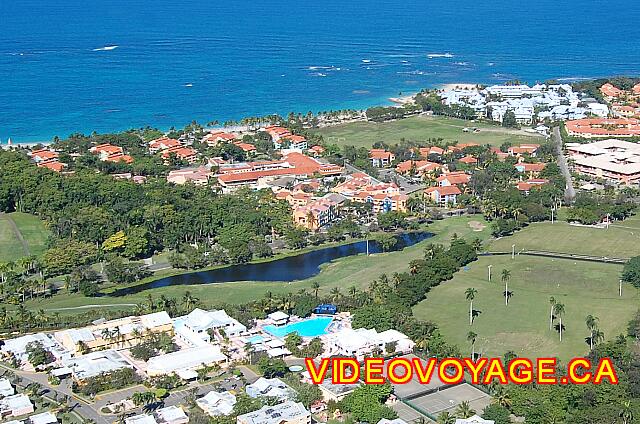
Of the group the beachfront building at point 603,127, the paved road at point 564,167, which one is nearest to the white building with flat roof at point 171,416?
the paved road at point 564,167

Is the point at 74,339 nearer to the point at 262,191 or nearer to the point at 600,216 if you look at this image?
the point at 262,191

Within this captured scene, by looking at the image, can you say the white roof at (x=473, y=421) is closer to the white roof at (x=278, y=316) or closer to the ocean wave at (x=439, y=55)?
the white roof at (x=278, y=316)

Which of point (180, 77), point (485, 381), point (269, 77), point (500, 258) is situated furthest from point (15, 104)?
point (485, 381)

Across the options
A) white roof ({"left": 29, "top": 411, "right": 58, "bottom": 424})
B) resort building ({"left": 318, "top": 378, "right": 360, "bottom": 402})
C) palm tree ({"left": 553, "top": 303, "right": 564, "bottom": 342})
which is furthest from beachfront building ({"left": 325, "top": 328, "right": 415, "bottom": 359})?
white roof ({"left": 29, "top": 411, "right": 58, "bottom": 424})

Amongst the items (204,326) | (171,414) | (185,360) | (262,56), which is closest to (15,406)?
(171,414)

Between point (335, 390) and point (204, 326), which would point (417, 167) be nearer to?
point (204, 326)

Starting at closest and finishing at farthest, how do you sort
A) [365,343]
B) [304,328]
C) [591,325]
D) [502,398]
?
[502,398]
[365,343]
[591,325]
[304,328]

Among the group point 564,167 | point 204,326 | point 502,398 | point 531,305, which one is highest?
point 564,167

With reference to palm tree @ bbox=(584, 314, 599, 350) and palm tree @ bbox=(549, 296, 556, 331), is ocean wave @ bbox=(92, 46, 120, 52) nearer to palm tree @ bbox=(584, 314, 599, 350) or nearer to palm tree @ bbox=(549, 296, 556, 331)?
palm tree @ bbox=(549, 296, 556, 331)
